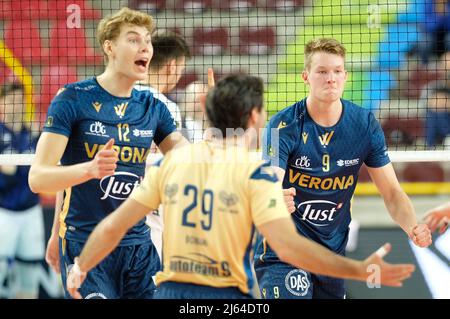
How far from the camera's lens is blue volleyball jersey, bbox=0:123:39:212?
35.1 feet

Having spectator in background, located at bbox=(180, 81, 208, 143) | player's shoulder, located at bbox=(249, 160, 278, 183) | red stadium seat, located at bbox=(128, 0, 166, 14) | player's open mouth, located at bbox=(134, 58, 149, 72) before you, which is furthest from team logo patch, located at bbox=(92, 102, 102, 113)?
red stadium seat, located at bbox=(128, 0, 166, 14)

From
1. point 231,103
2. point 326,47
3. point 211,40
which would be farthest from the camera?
point 211,40

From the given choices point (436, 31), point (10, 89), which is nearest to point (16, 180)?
point (10, 89)

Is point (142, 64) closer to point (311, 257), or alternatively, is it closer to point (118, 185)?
point (118, 185)

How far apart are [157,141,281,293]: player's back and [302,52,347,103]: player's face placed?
2151mm

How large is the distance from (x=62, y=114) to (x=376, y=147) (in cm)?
244

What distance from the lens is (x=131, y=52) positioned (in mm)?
6422

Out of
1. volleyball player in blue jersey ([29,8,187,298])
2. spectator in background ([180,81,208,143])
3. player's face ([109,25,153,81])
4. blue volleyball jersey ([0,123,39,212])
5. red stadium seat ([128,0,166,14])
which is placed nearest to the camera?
volleyball player in blue jersey ([29,8,187,298])

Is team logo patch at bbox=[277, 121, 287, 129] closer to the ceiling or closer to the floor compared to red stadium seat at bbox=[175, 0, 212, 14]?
closer to the floor

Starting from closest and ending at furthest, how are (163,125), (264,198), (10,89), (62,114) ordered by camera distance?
(264,198) < (62,114) < (163,125) < (10,89)

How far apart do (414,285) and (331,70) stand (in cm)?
422

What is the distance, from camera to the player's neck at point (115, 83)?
6441 millimetres

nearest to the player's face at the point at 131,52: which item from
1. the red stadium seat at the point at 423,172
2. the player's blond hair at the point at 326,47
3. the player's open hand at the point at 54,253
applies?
the player's blond hair at the point at 326,47

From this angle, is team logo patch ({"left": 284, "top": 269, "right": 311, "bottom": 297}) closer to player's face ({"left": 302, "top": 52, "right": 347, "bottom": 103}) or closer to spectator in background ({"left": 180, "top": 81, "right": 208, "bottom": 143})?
player's face ({"left": 302, "top": 52, "right": 347, "bottom": 103})
